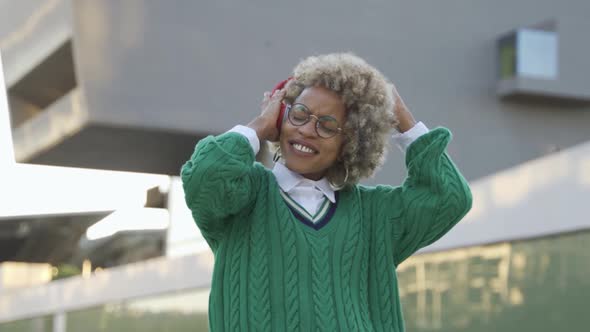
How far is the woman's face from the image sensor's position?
8.86 ft

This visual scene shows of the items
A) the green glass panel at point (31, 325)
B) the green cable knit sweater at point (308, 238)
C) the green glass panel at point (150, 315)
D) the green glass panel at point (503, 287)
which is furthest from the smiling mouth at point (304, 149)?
the green glass panel at point (31, 325)

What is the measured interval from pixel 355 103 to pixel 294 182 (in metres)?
0.26

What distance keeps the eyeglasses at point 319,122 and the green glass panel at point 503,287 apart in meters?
5.48

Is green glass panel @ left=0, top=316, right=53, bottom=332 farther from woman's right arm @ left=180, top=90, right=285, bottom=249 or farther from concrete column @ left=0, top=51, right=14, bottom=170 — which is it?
woman's right arm @ left=180, top=90, right=285, bottom=249

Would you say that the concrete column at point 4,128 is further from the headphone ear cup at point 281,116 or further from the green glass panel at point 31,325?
the headphone ear cup at point 281,116

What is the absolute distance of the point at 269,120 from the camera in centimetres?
275

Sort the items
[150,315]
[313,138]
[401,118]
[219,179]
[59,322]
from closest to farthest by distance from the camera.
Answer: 1. [219,179]
2. [313,138]
3. [401,118]
4. [150,315]
5. [59,322]

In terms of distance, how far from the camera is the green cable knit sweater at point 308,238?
8.46 feet

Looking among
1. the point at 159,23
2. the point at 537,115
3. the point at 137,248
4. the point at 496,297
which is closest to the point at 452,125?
the point at 537,115

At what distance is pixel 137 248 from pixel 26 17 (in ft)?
25.9

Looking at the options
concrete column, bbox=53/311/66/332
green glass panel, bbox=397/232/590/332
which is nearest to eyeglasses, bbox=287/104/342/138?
green glass panel, bbox=397/232/590/332

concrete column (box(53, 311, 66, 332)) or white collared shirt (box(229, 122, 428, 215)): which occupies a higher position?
white collared shirt (box(229, 122, 428, 215))

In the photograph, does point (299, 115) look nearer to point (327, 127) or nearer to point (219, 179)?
point (327, 127)

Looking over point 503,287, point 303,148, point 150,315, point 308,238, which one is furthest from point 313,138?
point 150,315
